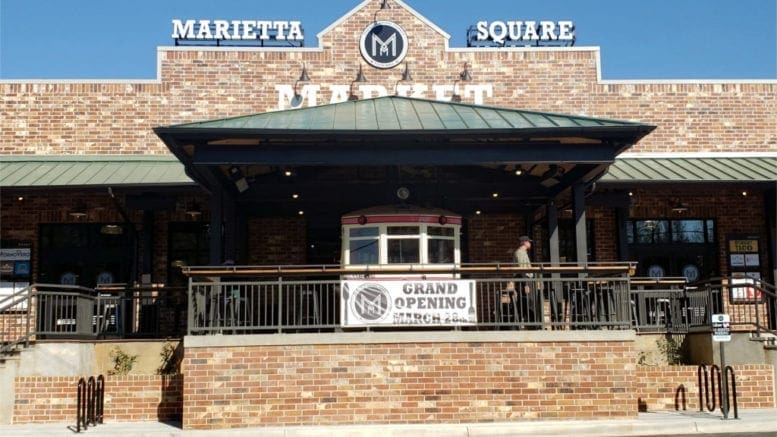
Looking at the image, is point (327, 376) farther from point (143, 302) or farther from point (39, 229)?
point (39, 229)

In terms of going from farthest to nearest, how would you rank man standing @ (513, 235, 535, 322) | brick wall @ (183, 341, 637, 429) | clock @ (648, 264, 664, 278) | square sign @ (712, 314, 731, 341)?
clock @ (648, 264, 664, 278)
man standing @ (513, 235, 535, 322)
square sign @ (712, 314, 731, 341)
brick wall @ (183, 341, 637, 429)

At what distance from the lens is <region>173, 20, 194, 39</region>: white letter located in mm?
21438

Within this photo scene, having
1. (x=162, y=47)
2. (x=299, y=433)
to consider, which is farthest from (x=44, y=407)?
(x=162, y=47)

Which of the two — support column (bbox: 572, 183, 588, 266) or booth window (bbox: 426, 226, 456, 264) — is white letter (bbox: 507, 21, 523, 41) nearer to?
support column (bbox: 572, 183, 588, 266)

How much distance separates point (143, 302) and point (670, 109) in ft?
42.8

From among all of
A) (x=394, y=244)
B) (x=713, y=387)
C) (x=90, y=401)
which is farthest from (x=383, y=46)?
(x=90, y=401)

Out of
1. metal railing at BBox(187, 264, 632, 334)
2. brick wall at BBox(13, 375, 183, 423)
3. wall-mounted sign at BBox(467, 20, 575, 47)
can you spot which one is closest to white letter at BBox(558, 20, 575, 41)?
wall-mounted sign at BBox(467, 20, 575, 47)

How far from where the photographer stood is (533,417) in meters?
12.8

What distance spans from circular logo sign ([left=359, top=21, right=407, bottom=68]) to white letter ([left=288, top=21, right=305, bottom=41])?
5.25 feet

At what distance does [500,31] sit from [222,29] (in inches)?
271

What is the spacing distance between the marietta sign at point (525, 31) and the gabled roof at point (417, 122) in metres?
6.14

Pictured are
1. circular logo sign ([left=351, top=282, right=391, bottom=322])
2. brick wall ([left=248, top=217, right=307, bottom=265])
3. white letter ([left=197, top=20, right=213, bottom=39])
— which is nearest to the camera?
circular logo sign ([left=351, top=282, right=391, bottom=322])

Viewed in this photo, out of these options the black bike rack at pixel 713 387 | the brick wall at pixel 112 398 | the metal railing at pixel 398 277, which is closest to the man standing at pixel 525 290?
the metal railing at pixel 398 277

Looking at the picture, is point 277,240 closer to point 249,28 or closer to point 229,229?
point 229,229
